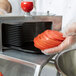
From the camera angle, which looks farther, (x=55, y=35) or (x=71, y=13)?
(x=71, y=13)

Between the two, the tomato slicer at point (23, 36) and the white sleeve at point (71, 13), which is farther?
the white sleeve at point (71, 13)

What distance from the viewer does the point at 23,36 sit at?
65 cm

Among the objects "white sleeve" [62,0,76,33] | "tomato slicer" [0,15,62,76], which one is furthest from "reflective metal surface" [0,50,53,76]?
"white sleeve" [62,0,76,33]

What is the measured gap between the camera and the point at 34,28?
2.21 feet

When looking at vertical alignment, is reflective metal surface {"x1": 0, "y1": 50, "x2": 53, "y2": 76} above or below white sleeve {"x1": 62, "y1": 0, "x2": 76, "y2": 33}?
below

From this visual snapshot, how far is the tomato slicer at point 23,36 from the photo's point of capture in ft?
1.79

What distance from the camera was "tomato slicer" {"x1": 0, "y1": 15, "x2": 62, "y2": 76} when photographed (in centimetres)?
54

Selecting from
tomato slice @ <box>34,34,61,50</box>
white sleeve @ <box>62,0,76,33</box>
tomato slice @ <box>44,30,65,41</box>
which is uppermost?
white sleeve @ <box>62,0,76,33</box>

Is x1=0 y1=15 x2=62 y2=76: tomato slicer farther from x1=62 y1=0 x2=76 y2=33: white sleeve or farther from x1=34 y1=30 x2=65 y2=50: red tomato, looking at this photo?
x1=62 y1=0 x2=76 y2=33: white sleeve

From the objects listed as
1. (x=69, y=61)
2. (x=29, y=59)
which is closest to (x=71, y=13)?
(x=69, y=61)

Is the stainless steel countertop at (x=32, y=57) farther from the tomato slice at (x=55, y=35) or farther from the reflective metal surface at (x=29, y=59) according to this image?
the tomato slice at (x=55, y=35)

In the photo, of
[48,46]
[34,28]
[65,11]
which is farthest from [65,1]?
[48,46]

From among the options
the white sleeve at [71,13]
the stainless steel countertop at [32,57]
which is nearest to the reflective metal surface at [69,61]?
the stainless steel countertop at [32,57]

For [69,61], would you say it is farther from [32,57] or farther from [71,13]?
[71,13]
